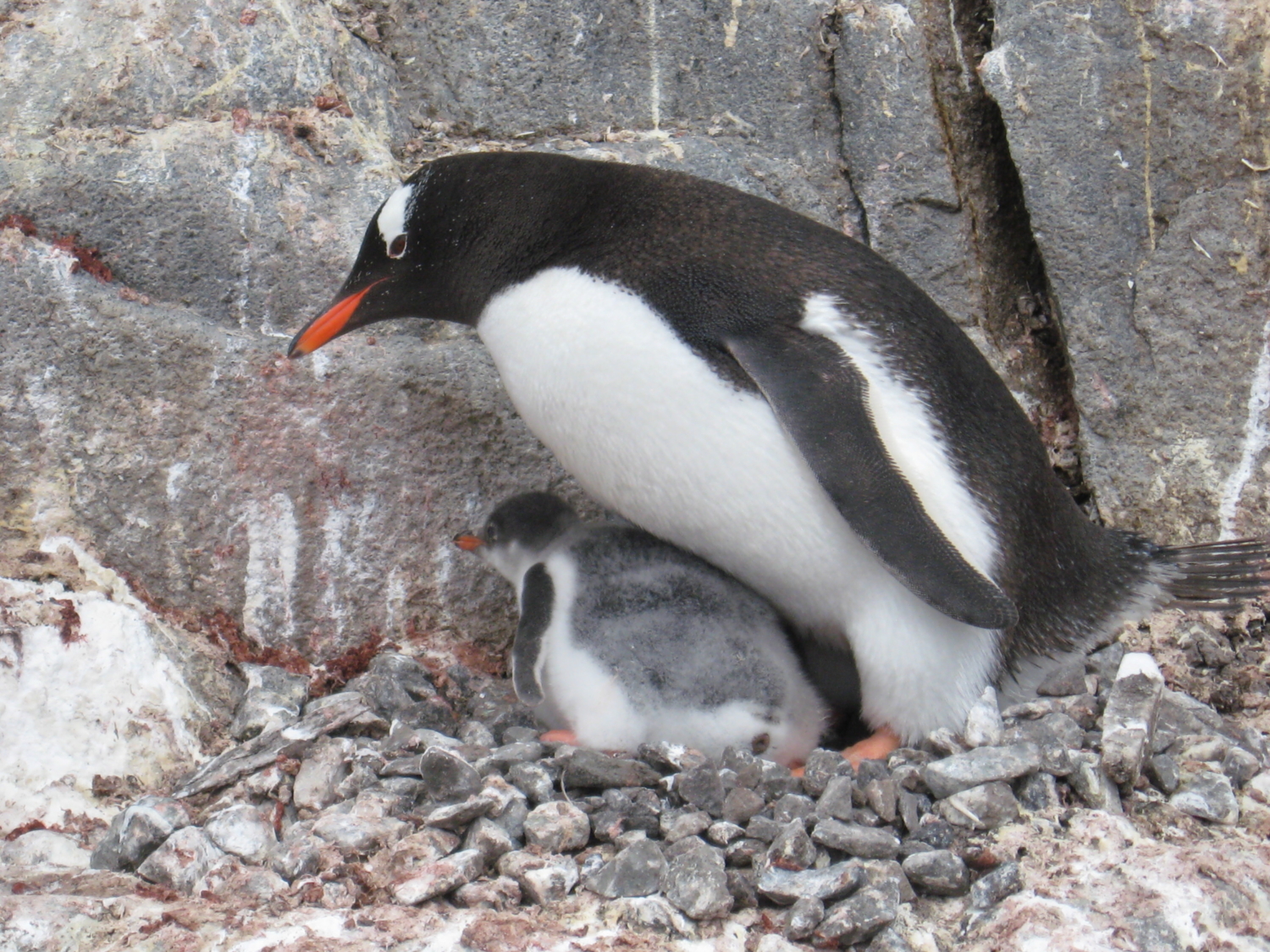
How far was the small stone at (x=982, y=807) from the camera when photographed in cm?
144

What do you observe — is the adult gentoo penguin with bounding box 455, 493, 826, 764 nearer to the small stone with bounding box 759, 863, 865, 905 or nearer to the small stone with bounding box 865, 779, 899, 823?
the small stone with bounding box 865, 779, 899, 823

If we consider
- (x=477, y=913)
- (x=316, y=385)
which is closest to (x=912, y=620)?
(x=477, y=913)

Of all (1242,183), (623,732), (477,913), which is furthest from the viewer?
(1242,183)

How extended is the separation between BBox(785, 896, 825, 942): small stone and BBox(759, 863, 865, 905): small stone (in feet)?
0.06

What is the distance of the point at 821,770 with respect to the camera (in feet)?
5.18

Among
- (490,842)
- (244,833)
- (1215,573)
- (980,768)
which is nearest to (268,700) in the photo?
(244,833)

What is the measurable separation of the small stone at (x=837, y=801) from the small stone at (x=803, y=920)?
0.19 metres

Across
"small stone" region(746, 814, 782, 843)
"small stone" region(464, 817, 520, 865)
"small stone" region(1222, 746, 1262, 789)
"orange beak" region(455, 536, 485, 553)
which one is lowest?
"small stone" region(464, 817, 520, 865)

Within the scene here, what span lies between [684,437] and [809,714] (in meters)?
0.47

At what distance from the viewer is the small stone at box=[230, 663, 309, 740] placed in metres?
1.90

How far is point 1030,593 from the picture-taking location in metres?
1.86

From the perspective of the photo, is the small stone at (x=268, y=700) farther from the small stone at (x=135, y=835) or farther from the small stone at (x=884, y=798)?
the small stone at (x=884, y=798)

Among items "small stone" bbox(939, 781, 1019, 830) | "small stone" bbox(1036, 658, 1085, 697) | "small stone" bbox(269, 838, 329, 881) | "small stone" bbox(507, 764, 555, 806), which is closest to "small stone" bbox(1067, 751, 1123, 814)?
"small stone" bbox(939, 781, 1019, 830)

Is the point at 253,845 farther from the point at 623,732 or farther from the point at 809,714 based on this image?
the point at 809,714
